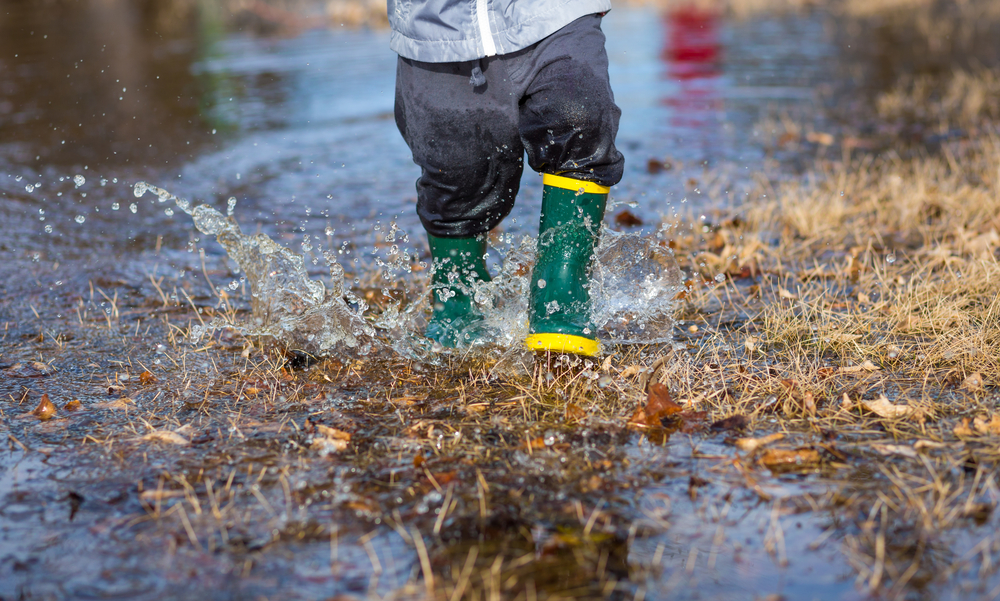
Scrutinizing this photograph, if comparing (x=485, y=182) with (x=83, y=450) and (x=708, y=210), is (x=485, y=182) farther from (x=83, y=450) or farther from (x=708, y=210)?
(x=708, y=210)

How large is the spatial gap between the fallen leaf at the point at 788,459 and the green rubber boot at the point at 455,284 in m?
1.29

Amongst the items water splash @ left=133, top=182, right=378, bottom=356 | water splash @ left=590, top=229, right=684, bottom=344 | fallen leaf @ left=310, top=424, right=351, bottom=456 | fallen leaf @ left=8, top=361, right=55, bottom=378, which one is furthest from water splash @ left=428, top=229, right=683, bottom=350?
fallen leaf @ left=8, top=361, right=55, bottom=378

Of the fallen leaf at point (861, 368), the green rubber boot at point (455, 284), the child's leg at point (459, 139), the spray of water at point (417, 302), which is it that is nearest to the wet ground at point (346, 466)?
the spray of water at point (417, 302)

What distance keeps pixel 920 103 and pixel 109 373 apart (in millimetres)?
7773

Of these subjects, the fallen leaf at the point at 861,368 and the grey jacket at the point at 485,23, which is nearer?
the grey jacket at the point at 485,23

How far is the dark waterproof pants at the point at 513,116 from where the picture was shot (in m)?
2.90

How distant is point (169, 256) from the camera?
4723 mm

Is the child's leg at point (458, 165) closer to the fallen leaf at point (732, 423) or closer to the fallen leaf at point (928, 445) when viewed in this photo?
the fallen leaf at point (732, 423)

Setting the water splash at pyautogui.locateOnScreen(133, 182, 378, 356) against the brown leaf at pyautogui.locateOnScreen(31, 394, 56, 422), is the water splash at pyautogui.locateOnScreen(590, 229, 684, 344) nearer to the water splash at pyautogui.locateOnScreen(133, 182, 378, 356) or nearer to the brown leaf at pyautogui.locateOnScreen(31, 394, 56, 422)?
the water splash at pyautogui.locateOnScreen(133, 182, 378, 356)

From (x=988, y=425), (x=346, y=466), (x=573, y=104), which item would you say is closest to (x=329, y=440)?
(x=346, y=466)

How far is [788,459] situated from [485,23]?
170cm

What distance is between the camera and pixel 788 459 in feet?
7.98

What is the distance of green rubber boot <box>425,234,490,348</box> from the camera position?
336 cm

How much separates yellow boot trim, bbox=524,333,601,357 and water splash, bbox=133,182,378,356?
68 centimetres
